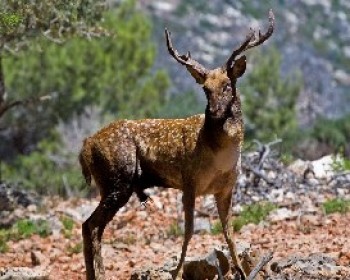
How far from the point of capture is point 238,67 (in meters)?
7.50

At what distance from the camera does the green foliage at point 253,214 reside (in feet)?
38.3

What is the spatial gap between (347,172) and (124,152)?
6.03m

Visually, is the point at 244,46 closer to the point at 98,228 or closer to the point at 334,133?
the point at 98,228

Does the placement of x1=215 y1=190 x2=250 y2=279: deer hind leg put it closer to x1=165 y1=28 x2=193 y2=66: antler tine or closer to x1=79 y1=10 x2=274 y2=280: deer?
x1=79 y1=10 x2=274 y2=280: deer

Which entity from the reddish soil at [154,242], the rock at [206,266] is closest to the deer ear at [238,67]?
the rock at [206,266]

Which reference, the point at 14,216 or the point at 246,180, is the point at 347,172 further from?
the point at 14,216

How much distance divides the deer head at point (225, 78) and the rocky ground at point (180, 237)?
1661mm

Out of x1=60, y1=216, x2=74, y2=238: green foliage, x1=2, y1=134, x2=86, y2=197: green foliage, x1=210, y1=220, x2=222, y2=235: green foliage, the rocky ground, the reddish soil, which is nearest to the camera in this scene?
the rocky ground

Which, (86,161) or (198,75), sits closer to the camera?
(198,75)

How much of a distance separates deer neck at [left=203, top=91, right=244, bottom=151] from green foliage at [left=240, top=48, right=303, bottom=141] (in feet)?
105

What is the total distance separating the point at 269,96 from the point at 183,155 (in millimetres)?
34700

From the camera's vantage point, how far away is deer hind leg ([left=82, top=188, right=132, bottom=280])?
27.4 ft

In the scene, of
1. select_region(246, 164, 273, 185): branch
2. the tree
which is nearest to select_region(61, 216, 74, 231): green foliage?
the tree

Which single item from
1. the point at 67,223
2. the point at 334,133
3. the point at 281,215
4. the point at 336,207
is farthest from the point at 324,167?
the point at 334,133
